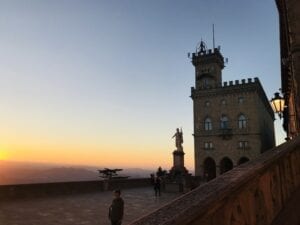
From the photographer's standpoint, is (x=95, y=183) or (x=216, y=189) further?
(x=95, y=183)

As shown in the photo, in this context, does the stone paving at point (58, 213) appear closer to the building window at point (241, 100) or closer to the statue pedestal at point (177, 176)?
the statue pedestal at point (177, 176)

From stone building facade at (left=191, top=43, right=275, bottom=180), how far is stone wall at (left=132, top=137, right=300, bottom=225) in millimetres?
46489

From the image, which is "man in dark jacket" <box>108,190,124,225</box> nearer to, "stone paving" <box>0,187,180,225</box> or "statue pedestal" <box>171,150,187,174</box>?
"stone paving" <box>0,187,180,225</box>

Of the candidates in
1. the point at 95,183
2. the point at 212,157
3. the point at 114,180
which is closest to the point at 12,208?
the point at 95,183

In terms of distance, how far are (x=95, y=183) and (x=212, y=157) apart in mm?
32012

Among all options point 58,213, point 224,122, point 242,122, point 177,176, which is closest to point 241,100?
point 242,122

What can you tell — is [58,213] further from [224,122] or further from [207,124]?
Result: [207,124]

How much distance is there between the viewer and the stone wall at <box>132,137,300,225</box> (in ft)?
7.95

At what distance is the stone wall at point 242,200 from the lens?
2422 millimetres

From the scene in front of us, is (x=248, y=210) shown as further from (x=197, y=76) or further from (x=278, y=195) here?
(x=197, y=76)

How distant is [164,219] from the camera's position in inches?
89.7

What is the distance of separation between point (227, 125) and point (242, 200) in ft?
171

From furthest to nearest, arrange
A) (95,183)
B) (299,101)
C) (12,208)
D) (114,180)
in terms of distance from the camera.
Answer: (114,180)
(95,183)
(12,208)
(299,101)

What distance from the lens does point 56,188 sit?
22.7 meters
